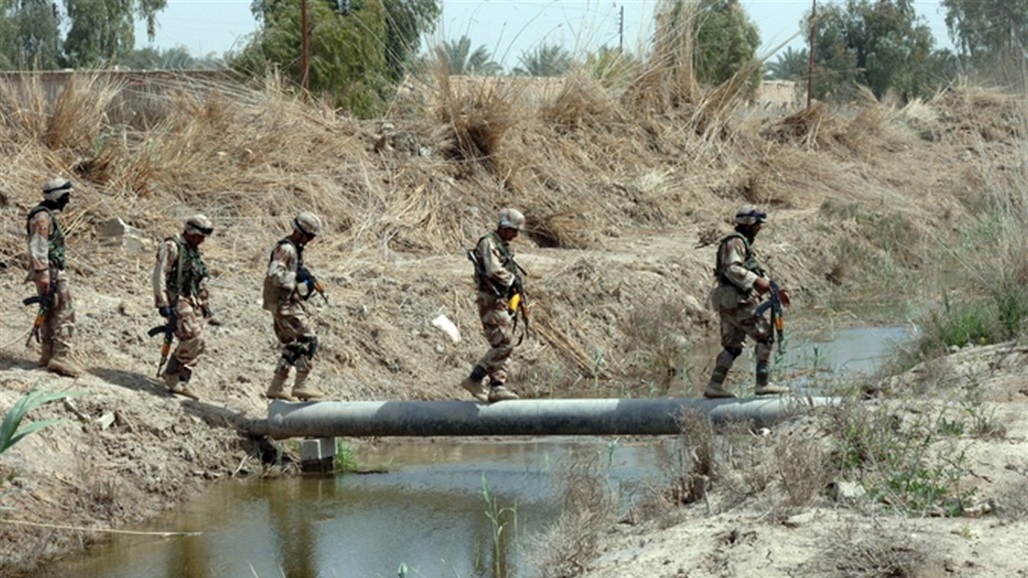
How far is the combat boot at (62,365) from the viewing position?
35.1ft

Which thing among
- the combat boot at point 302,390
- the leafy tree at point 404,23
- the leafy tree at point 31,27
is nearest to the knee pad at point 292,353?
the combat boot at point 302,390

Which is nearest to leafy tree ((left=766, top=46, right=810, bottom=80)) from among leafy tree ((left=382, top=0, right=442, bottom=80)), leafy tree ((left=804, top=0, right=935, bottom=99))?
leafy tree ((left=804, top=0, right=935, bottom=99))

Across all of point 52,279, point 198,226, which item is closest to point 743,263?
point 198,226

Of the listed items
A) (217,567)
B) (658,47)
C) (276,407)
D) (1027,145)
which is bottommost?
(217,567)

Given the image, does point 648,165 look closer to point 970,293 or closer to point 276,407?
point 970,293

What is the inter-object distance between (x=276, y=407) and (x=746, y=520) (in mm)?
4586

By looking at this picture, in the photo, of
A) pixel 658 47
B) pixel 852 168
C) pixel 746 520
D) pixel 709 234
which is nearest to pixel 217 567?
pixel 746 520

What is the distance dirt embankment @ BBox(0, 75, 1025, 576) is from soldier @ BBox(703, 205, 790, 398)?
5.48 feet

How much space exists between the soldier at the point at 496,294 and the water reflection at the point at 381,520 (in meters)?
0.69

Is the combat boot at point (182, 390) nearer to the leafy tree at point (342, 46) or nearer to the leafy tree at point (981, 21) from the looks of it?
the leafy tree at point (342, 46)

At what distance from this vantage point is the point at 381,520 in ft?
31.4

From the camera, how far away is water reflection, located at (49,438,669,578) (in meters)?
8.54

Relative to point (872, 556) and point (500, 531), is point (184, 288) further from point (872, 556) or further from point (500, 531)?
point (872, 556)

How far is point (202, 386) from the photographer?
38.2 feet
